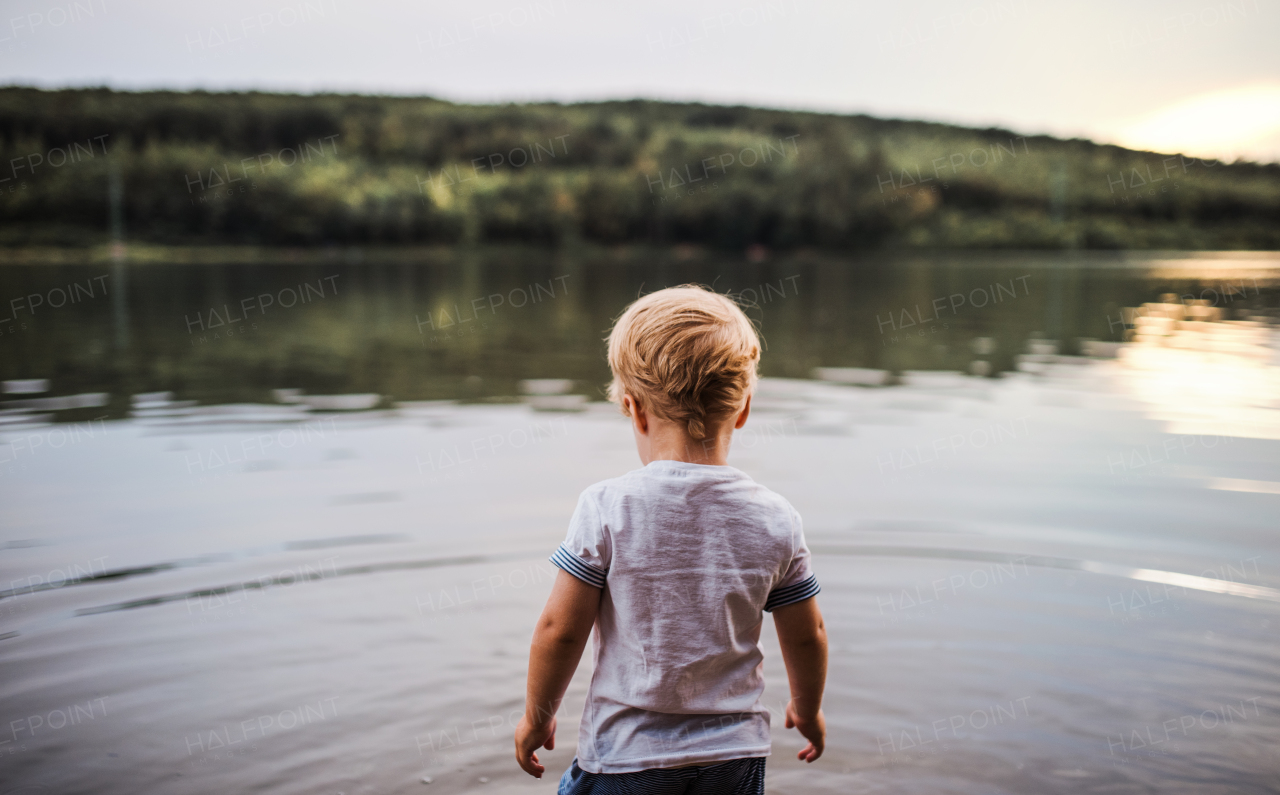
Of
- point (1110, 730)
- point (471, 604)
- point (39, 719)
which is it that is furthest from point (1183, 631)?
point (39, 719)

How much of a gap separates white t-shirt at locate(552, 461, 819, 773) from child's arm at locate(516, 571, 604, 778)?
1.4 inches

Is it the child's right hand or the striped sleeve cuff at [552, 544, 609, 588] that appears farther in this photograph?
the child's right hand

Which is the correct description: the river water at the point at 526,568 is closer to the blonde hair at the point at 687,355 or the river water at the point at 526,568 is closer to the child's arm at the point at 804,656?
the child's arm at the point at 804,656

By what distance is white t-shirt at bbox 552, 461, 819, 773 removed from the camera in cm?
177

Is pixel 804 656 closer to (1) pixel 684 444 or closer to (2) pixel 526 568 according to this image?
(1) pixel 684 444

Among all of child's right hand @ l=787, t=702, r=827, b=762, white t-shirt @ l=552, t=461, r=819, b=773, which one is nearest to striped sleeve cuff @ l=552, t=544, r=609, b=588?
white t-shirt @ l=552, t=461, r=819, b=773

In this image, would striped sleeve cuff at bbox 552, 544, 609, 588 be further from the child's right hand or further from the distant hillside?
the distant hillside

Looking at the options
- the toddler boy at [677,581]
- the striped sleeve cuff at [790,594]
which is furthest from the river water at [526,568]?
the striped sleeve cuff at [790,594]

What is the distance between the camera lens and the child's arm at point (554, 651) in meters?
1.85

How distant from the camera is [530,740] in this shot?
1.98 m

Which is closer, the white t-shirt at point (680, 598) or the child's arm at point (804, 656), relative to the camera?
the white t-shirt at point (680, 598)

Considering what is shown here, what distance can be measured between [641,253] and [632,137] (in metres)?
43.1

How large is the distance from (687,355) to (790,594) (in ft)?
1.71

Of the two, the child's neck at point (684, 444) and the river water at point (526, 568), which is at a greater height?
the child's neck at point (684, 444)
